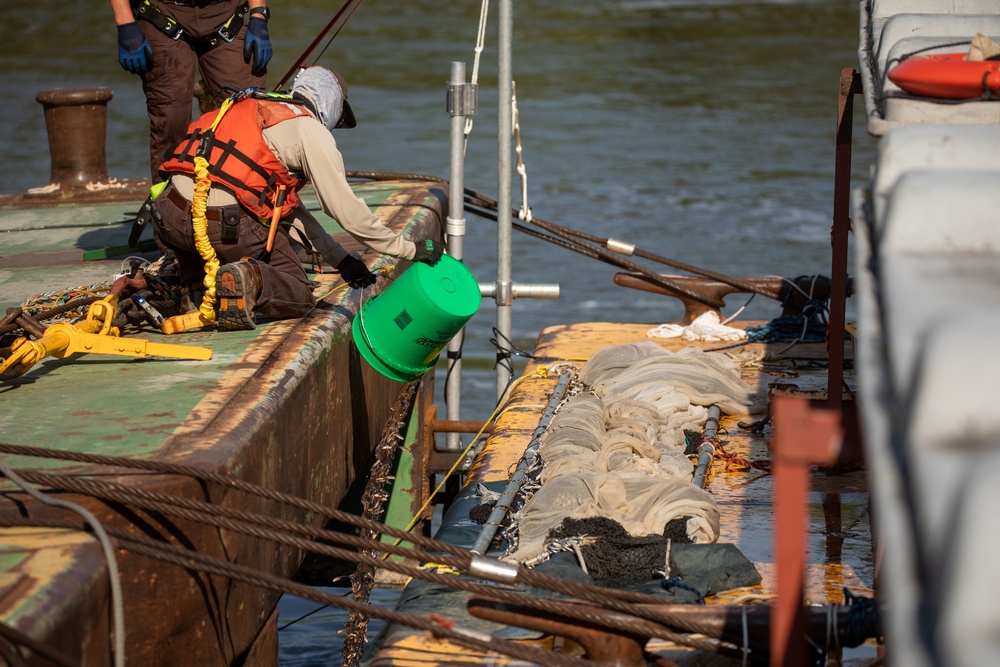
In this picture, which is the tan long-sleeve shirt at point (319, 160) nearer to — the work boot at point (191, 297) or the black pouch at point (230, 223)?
the black pouch at point (230, 223)

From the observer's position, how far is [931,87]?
3.58 metres

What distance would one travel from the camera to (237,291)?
5.55 meters

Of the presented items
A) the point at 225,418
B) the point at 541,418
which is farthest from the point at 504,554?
the point at 541,418

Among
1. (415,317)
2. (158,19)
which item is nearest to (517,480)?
(415,317)

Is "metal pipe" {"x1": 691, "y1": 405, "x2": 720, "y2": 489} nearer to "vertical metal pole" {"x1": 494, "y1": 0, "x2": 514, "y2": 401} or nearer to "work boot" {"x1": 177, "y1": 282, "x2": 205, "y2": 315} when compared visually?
"vertical metal pole" {"x1": 494, "y1": 0, "x2": 514, "y2": 401}

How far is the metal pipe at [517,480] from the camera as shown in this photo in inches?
188

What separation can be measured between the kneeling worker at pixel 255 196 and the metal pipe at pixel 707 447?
1.39 metres

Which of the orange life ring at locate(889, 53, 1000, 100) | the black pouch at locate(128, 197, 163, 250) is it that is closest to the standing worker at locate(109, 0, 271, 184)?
the black pouch at locate(128, 197, 163, 250)

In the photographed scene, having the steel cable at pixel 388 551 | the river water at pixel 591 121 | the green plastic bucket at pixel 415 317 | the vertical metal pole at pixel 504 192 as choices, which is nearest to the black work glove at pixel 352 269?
the green plastic bucket at pixel 415 317

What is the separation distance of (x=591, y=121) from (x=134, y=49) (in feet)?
47.1

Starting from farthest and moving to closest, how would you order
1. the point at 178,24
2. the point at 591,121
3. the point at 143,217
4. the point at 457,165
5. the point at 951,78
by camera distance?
1. the point at 591,121
2. the point at 457,165
3. the point at 178,24
4. the point at 143,217
5. the point at 951,78

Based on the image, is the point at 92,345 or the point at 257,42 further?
the point at 257,42

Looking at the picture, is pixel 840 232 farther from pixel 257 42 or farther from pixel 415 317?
pixel 257 42

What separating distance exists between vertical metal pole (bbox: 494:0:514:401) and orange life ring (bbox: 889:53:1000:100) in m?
4.01
